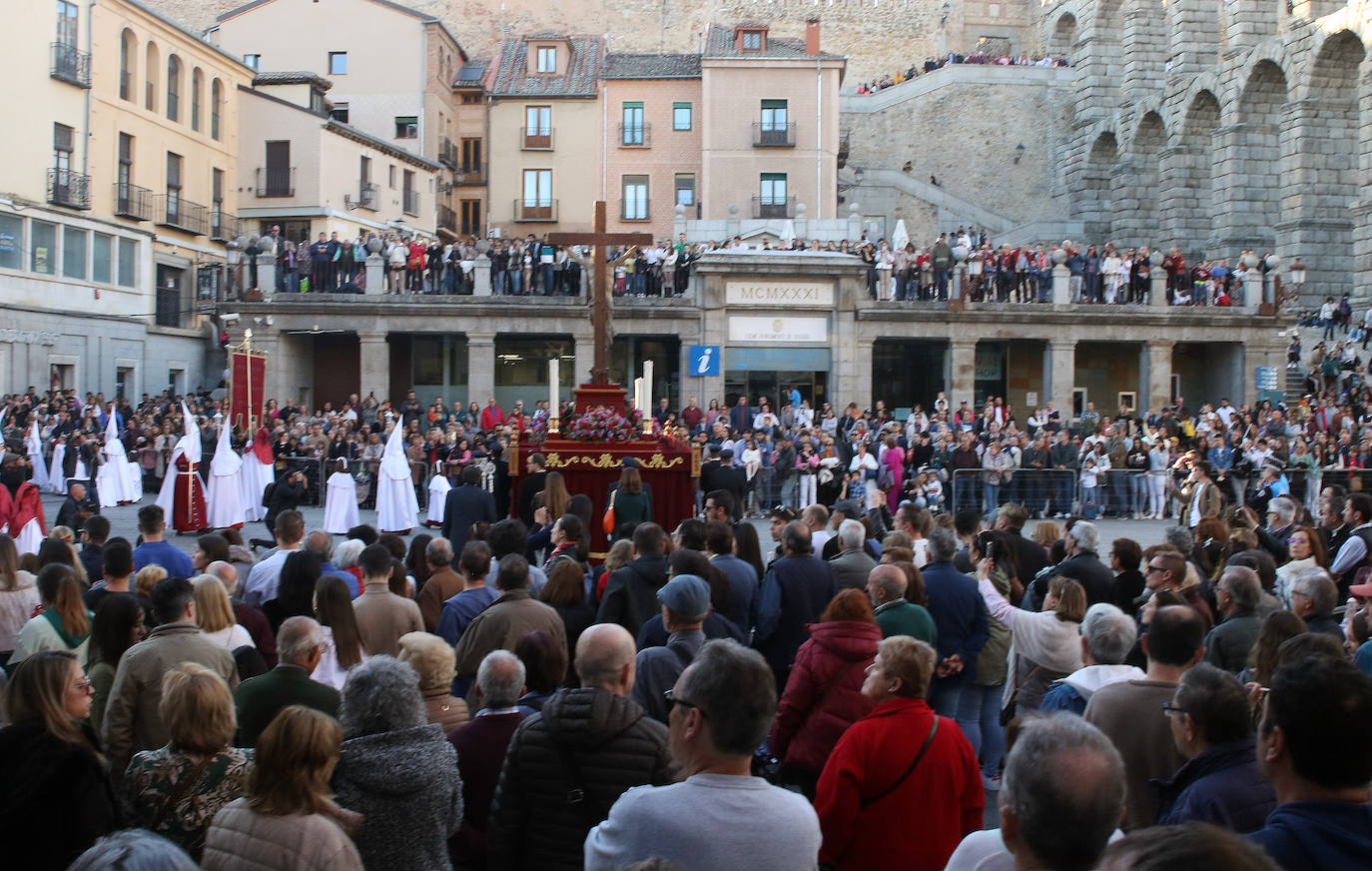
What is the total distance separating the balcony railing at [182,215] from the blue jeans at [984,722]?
111ft

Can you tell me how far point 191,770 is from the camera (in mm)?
4262

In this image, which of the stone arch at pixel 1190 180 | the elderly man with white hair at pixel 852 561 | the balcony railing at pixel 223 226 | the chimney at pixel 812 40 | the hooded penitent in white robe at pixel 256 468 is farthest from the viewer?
the chimney at pixel 812 40

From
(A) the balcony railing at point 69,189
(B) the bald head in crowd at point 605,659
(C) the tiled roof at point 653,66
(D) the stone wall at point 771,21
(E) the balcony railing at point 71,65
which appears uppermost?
(D) the stone wall at point 771,21

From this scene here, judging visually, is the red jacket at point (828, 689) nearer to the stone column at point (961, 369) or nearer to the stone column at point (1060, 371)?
the stone column at point (961, 369)

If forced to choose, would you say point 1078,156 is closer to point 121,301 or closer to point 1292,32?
point 1292,32

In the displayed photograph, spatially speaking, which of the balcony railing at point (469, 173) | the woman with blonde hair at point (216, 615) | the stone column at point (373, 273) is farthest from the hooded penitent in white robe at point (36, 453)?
the balcony railing at point (469, 173)

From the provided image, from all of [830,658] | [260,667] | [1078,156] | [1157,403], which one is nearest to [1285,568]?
[830,658]

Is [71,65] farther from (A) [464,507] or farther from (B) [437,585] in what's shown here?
(B) [437,585]

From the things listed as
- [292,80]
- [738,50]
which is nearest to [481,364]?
[292,80]

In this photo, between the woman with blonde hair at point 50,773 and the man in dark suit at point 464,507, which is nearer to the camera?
the woman with blonde hair at point 50,773

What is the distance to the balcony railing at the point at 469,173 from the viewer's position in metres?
49.8

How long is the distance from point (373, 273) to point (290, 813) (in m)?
26.2

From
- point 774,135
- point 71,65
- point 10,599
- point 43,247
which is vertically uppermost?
point 774,135

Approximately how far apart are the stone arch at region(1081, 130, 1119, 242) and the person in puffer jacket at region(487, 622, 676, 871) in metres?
45.3
